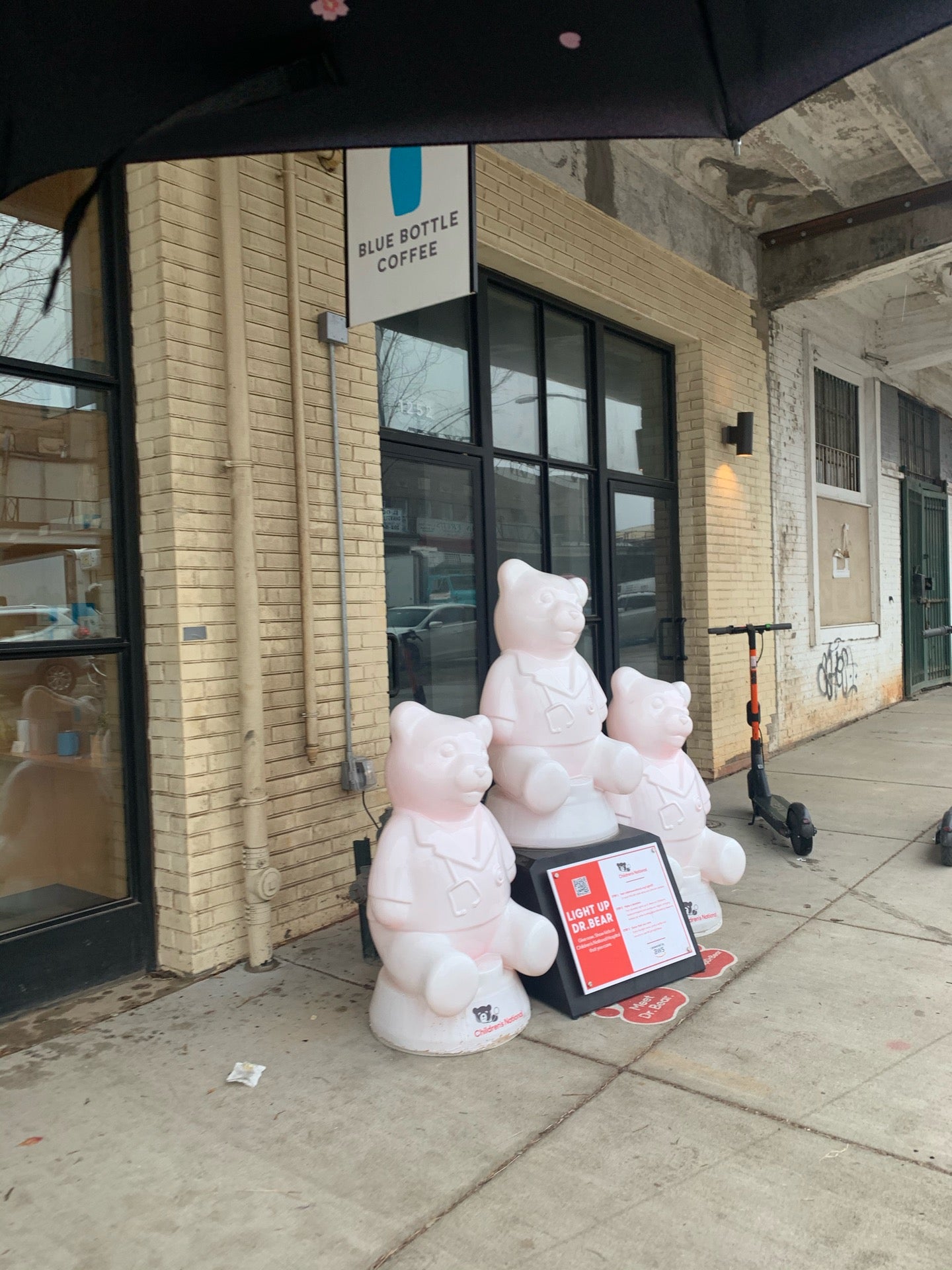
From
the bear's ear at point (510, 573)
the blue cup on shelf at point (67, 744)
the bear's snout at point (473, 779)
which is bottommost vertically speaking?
the bear's snout at point (473, 779)

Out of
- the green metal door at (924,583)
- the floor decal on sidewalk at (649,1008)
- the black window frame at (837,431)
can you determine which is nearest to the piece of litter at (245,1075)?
the floor decal on sidewalk at (649,1008)

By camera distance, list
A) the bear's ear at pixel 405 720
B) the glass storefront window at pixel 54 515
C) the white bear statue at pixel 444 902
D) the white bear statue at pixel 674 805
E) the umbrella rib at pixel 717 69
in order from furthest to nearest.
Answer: the white bear statue at pixel 674 805
the glass storefront window at pixel 54 515
the bear's ear at pixel 405 720
the white bear statue at pixel 444 902
the umbrella rib at pixel 717 69

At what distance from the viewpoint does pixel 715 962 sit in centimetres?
399

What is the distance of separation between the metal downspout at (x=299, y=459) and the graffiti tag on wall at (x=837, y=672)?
276 inches

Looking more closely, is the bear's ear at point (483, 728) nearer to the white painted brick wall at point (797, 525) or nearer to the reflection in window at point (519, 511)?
the reflection in window at point (519, 511)

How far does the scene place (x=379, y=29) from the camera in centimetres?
153

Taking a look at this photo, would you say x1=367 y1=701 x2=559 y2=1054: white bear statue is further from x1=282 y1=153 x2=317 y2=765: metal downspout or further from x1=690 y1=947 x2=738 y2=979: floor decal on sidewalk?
x1=282 y1=153 x2=317 y2=765: metal downspout

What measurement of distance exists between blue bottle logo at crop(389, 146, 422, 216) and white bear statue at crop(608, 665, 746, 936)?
2376 mm

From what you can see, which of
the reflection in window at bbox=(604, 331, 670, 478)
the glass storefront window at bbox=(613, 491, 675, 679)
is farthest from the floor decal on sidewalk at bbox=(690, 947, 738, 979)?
the reflection in window at bbox=(604, 331, 670, 478)

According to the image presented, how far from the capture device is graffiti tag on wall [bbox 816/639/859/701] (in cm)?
992

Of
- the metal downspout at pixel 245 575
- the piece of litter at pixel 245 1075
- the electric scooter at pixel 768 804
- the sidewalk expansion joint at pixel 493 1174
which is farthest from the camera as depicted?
the electric scooter at pixel 768 804

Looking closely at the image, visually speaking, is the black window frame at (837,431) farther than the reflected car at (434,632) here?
Yes

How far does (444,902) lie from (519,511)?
3555 millimetres

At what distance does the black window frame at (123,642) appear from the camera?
389 centimetres
